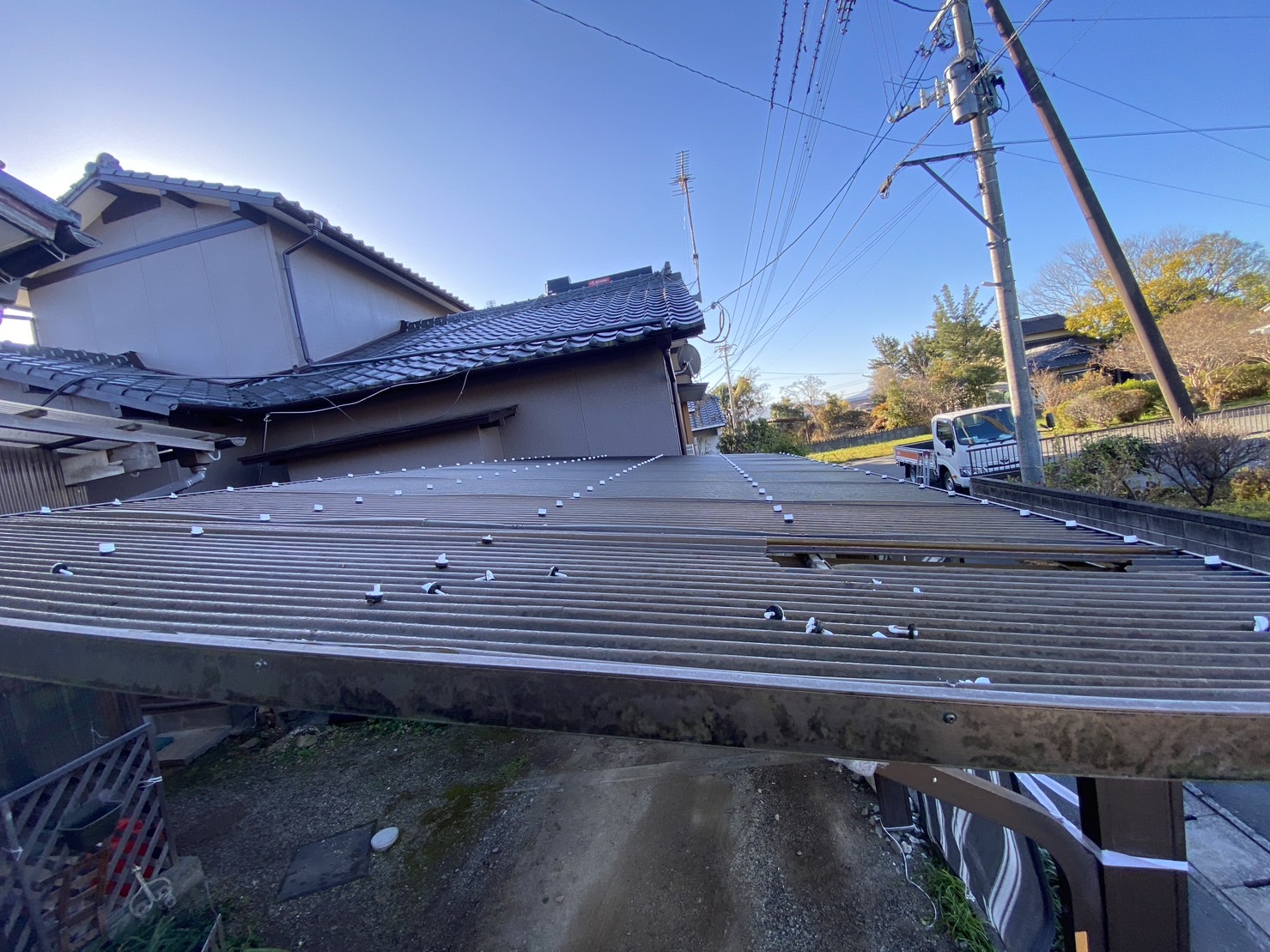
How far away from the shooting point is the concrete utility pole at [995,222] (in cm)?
876

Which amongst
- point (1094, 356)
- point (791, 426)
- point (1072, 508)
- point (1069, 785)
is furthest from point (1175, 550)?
point (791, 426)

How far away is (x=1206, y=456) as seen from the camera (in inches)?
303

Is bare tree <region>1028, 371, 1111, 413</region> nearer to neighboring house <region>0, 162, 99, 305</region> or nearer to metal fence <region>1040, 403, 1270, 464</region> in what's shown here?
metal fence <region>1040, 403, 1270, 464</region>

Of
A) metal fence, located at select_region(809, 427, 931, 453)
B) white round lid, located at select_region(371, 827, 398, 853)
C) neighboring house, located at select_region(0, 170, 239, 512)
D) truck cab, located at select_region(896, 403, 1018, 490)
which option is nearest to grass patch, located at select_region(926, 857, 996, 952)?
white round lid, located at select_region(371, 827, 398, 853)

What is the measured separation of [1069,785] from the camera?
3293 millimetres

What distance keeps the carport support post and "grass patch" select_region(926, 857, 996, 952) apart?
193 centimetres

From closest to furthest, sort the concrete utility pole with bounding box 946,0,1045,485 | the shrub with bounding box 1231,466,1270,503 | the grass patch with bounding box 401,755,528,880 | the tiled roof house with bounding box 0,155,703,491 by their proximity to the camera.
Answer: the grass patch with bounding box 401,755,528,880 → the tiled roof house with bounding box 0,155,703,491 → the shrub with bounding box 1231,466,1270,503 → the concrete utility pole with bounding box 946,0,1045,485

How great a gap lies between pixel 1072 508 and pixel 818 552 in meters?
6.92

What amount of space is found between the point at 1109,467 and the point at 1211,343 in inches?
434

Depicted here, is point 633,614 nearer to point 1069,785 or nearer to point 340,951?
point 340,951

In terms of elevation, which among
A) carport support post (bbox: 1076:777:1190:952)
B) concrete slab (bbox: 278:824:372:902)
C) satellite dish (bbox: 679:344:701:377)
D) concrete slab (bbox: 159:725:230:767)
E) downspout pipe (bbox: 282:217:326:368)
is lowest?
concrete slab (bbox: 278:824:372:902)

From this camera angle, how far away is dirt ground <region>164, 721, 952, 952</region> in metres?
2.83

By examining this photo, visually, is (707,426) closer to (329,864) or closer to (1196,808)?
(1196,808)

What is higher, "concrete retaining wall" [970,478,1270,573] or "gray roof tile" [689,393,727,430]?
"gray roof tile" [689,393,727,430]
